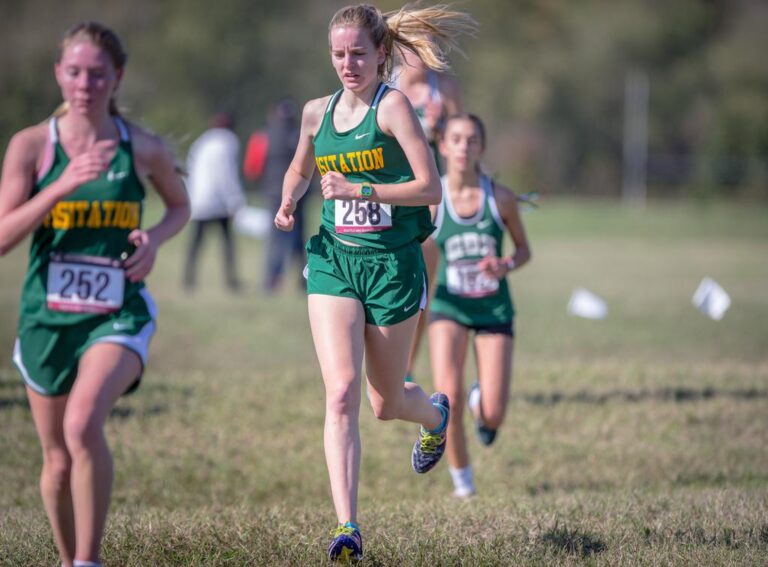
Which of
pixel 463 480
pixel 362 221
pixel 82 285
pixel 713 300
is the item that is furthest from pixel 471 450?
pixel 82 285

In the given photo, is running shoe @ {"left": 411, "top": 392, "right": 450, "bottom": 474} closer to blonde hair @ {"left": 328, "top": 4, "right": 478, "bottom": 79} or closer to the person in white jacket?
blonde hair @ {"left": 328, "top": 4, "right": 478, "bottom": 79}

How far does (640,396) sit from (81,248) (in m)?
6.32

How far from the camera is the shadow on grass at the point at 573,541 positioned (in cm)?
506

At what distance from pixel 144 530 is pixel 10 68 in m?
54.2

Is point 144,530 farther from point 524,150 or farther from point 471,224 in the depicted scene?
point 524,150

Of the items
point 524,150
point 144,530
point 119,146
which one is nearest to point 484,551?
point 144,530

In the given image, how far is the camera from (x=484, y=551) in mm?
4953

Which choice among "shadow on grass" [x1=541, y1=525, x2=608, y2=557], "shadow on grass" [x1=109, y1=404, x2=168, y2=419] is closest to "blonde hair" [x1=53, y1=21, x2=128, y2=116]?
"shadow on grass" [x1=541, y1=525, x2=608, y2=557]

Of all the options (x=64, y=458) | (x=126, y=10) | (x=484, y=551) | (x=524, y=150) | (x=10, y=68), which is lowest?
(x=484, y=551)

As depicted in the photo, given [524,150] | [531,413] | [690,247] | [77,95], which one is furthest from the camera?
[524,150]

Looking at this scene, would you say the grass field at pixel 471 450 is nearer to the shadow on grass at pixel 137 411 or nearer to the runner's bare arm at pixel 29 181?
the shadow on grass at pixel 137 411

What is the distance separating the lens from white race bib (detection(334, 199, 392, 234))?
512cm

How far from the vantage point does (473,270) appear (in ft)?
23.6

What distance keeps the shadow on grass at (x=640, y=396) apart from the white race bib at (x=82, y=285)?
18.5 feet
